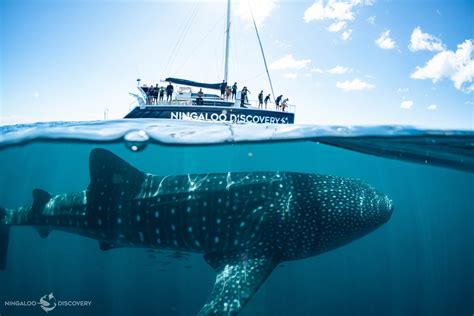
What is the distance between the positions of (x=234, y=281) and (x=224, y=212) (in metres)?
1.42

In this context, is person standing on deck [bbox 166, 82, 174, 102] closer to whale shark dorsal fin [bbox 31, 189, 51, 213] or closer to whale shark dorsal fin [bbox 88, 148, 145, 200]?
whale shark dorsal fin [bbox 31, 189, 51, 213]

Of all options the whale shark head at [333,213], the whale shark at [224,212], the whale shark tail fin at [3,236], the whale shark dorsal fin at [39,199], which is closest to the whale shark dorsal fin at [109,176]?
the whale shark at [224,212]

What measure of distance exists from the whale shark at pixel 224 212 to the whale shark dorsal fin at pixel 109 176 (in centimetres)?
2

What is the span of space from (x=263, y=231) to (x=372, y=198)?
7.17ft

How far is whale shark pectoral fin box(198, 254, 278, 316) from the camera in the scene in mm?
3482

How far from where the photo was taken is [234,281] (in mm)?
3855

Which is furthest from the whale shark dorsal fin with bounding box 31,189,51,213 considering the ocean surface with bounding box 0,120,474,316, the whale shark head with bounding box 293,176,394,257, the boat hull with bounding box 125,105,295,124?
the boat hull with bounding box 125,105,295,124

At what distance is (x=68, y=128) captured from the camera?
9602 millimetres

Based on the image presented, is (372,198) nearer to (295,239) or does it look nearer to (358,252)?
(295,239)

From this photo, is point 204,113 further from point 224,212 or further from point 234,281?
point 234,281

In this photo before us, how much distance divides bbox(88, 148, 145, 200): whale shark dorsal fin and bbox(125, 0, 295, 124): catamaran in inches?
568

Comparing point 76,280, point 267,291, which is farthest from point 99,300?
point 267,291

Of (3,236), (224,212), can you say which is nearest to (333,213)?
(224,212)

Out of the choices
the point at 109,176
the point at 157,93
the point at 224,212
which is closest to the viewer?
the point at 224,212
